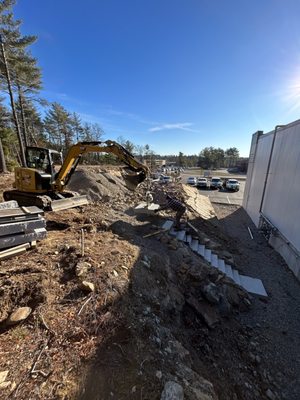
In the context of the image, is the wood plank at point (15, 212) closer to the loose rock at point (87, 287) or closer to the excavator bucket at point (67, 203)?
the loose rock at point (87, 287)

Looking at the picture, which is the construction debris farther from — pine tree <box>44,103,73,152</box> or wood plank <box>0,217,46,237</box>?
pine tree <box>44,103,73,152</box>

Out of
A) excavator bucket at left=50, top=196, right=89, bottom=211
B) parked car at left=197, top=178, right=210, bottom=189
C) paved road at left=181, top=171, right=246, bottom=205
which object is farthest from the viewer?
parked car at left=197, top=178, right=210, bottom=189

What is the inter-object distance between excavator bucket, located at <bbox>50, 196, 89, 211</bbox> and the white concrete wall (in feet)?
27.5

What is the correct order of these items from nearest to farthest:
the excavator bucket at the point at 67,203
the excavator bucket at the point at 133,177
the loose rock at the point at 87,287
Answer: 1. the loose rock at the point at 87,287
2. the excavator bucket at the point at 133,177
3. the excavator bucket at the point at 67,203

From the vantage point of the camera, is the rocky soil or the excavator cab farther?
the excavator cab

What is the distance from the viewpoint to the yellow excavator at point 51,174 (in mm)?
7227

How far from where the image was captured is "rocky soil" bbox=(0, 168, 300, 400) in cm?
231

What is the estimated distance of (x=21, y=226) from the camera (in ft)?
14.4

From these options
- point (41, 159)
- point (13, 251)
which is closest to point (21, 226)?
point (13, 251)

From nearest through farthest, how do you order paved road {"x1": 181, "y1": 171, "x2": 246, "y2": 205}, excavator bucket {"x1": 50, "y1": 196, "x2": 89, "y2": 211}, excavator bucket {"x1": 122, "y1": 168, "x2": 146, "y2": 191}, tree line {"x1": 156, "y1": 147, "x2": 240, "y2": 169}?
excavator bucket {"x1": 122, "y1": 168, "x2": 146, "y2": 191} < excavator bucket {"x1": 50, "y1": 196, "x2": 89, "y2": 211} < paved road {"x1": 181, "y1": 171, "x2": 246, "y2": 205} < tree line {"x1": 156, "y1": 147, "x2": 240, "y2": 169}

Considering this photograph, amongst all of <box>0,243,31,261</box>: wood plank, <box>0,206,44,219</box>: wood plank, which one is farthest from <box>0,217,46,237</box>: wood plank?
<box>0,243,31,261</box>: wood plank

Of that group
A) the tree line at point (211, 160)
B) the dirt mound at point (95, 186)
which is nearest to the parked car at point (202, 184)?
the dirt mound at point (95, 186)

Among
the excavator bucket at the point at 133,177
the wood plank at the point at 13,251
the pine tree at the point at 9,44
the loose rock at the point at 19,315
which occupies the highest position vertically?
the pine tree at the point at 9,44

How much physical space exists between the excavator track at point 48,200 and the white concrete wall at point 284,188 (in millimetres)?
8400
